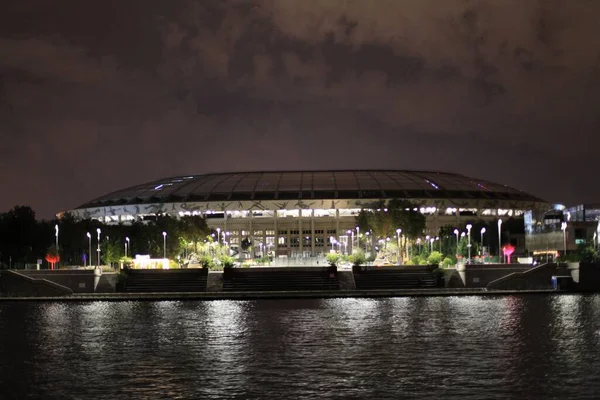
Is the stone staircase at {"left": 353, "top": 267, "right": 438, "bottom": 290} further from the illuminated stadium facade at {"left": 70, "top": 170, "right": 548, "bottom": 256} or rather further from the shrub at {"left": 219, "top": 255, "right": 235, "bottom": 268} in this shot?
the illuminated stadium facade at {"left": 70, "top": 170, "right": 548, "bottom": 256}

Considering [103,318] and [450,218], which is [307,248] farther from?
[103,318]

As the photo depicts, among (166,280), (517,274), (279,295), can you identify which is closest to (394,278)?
(517,274)

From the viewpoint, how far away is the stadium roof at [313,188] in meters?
124

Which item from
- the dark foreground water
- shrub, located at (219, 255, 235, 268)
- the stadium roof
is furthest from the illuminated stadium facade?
the dark foreground water

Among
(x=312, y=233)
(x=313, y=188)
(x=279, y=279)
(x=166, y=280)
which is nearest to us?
(x=279, y=279)

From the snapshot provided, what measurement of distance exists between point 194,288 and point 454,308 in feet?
69.4

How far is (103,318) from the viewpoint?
122ft

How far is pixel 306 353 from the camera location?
24469mm

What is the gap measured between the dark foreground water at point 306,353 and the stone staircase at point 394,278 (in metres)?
15.2

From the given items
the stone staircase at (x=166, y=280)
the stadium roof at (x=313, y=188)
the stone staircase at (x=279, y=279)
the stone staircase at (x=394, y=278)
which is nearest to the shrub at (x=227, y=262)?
the stone staircase at (x=279, y=279)

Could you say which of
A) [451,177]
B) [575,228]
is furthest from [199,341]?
[451,177]

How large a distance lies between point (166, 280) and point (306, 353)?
35.1 m

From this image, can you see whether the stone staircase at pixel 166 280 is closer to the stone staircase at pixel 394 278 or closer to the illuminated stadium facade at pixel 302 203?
the stone staircase at pixel 394 278

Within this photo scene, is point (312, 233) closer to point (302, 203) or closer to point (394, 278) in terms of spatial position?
point (302, 203)
